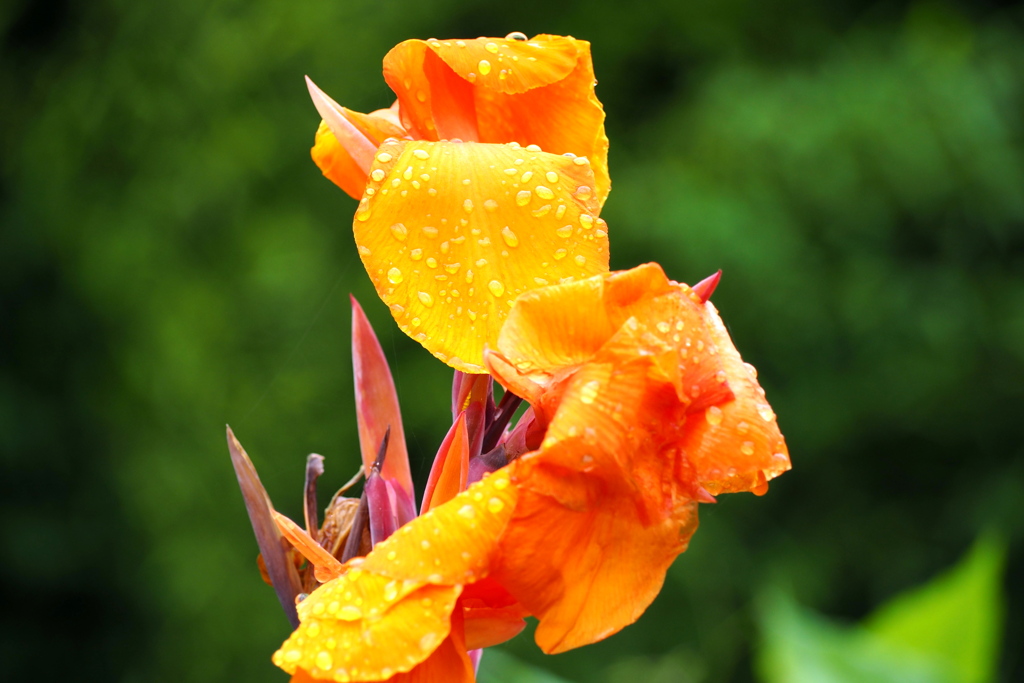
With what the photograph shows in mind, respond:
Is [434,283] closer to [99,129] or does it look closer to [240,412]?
[240,412]

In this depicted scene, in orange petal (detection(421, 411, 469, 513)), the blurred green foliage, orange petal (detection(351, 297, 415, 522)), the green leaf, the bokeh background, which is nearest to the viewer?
orange petal (detection(421, 411, 469, 513))

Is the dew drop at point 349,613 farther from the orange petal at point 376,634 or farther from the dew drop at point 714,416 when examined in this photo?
the dew drop at point 714,416

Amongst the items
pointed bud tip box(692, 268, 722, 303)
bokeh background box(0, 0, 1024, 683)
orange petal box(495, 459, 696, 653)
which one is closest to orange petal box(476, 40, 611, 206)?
pointed bud tip box(692, 268, 722, 303)

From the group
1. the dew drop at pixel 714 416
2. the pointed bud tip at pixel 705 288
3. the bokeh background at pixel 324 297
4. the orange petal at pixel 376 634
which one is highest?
the pointed bud tip at pixel 705 288

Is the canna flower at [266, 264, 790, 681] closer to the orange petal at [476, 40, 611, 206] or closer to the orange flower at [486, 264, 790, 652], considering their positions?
the orange flower at [486, 264, 790, 652]

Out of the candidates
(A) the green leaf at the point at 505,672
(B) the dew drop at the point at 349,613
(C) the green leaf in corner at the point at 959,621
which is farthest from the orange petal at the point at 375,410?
(C) the green leaf in corner at the point at 959,621

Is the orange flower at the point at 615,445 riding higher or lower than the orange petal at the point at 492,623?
higher
